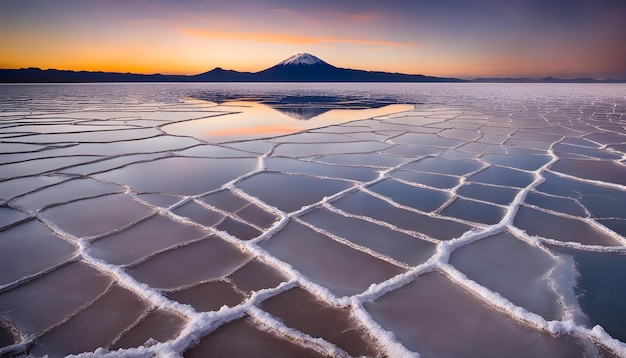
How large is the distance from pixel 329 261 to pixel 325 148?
294 cm

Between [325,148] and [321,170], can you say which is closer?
[321,170]

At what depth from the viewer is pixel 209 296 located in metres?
1.48

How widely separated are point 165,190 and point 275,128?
3.83 metres

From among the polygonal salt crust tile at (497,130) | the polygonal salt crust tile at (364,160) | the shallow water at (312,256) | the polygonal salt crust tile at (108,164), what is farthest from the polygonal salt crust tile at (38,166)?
the polygonal salt crust tile at (497,130)

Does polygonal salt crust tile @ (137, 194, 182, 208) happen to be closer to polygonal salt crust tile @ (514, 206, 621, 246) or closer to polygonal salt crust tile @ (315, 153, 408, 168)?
polygonal salt crust tile @ (315, 153, 408, 168)

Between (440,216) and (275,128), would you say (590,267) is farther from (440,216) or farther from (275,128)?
(275,128)

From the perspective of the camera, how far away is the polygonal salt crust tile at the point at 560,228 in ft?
6.51

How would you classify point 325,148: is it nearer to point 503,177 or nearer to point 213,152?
point 213,152

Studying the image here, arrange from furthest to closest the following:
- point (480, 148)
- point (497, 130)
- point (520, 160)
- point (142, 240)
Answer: point (497, 130), point (480, 148), point (520, 160), point (142, 240)

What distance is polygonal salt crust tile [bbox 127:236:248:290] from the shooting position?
1.61 metres

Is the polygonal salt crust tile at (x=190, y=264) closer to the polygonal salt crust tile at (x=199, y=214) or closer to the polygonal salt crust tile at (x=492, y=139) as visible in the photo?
the polygonal salt crust tile at (x=199, y=214)

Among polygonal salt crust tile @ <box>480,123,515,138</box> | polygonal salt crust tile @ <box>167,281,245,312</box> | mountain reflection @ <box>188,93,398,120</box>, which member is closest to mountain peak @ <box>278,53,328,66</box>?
mountain reflection @ <box>188,93,398,120</box>

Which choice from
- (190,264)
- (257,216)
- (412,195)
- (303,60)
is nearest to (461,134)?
(412,195)

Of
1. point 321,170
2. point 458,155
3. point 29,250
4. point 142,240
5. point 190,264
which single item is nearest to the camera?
point 190,264
